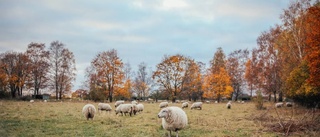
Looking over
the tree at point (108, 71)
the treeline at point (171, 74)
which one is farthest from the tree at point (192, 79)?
the tree at point (108, 71)

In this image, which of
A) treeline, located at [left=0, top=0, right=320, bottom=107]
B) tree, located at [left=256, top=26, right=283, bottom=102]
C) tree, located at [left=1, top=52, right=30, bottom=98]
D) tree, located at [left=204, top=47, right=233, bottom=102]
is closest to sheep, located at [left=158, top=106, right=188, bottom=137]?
treeline, located at [left=0, top=0, right=320, bottom=107]

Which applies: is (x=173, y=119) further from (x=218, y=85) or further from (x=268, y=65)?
(x=218, y=85)

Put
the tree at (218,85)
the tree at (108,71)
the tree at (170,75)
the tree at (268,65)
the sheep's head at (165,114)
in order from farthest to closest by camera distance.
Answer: the tree at (170,75)
the tree at (218,85)
the tree at (108,71)
the tree at (268,65)
the sheep's head at (165,114)

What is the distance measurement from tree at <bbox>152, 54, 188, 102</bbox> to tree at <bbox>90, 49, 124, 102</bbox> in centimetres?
798

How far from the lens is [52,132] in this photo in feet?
40.4

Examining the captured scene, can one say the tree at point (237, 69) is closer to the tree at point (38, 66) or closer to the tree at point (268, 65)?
the tree at point (268, 65)

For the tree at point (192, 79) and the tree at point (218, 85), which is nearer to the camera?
the tree at point (218, 85)

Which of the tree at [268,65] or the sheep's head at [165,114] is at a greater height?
the tree at [268,65]

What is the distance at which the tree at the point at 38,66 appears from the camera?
5200 centimetres

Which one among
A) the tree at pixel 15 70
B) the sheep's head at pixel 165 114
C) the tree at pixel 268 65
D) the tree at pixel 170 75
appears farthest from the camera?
the tree at pixel 170 75

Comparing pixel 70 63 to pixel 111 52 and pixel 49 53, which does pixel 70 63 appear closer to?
pixel 49 53

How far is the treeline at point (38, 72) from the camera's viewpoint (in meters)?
52.0

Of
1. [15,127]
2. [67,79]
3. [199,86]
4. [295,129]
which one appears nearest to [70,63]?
[67,79]

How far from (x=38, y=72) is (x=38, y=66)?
1227mm
